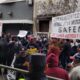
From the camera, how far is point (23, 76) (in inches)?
217

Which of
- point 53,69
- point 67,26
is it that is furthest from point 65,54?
point 53,69

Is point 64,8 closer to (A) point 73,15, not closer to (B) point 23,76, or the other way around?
(A) point 73,15

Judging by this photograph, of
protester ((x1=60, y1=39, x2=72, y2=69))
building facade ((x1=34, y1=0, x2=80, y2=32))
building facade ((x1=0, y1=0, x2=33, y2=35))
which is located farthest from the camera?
building facade ((x1=0, y1=0, x2=33, y2=35))

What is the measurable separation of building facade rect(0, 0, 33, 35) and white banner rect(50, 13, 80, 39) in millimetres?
17605

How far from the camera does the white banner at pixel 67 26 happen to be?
9508 mm

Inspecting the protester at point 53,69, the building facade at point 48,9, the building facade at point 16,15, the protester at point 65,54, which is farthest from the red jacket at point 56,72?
the building facade at point 16,15

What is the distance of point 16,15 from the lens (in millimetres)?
30375

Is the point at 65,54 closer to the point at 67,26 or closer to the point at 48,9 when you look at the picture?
the point at 67,26

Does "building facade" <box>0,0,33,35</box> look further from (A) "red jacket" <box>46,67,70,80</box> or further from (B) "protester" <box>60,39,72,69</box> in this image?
(A) "red jacket" <box>46,67,70,80</box>

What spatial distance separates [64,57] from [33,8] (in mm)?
15272

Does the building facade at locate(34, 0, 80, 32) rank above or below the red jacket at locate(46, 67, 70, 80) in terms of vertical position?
above

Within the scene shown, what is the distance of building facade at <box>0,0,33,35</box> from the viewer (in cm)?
2902

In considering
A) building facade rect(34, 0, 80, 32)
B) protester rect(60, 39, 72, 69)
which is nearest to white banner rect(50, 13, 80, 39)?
protester rect(60, 39, 72, 69)

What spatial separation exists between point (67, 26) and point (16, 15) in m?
20.4
